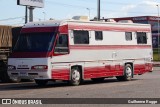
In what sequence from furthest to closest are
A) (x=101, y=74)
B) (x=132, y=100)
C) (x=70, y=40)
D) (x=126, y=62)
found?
(x=126, y=62) < (x=101, y=74) < (x=70, y=40) < (x=132, y=100)

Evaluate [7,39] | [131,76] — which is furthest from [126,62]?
[7,39]

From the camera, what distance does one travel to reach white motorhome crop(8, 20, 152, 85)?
20000 millimetres

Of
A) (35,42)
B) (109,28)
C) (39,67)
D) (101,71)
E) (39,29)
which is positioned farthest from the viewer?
(109,28)

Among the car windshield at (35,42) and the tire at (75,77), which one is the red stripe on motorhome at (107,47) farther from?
the car windshield at (35,42)

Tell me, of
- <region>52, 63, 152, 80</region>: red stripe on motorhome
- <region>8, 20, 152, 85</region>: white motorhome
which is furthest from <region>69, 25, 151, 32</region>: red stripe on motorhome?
<region>52, 63, 152, 80</region>: red stripe on motorhome

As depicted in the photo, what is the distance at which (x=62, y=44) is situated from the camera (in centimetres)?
2050

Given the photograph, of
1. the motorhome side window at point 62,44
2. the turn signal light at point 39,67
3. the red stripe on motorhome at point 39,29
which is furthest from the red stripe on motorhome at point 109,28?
the turn signal light at point 39,67

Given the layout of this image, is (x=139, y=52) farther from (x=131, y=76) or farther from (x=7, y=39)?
(x=7, y=39)

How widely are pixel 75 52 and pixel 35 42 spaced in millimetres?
1863

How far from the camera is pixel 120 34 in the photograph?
2419 cm

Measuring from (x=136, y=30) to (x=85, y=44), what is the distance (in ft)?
15.0

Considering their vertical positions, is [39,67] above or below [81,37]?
below

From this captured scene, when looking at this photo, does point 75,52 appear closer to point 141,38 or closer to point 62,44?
point 62,44

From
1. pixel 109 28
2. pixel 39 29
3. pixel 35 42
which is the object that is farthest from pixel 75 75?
pixel 109 28
